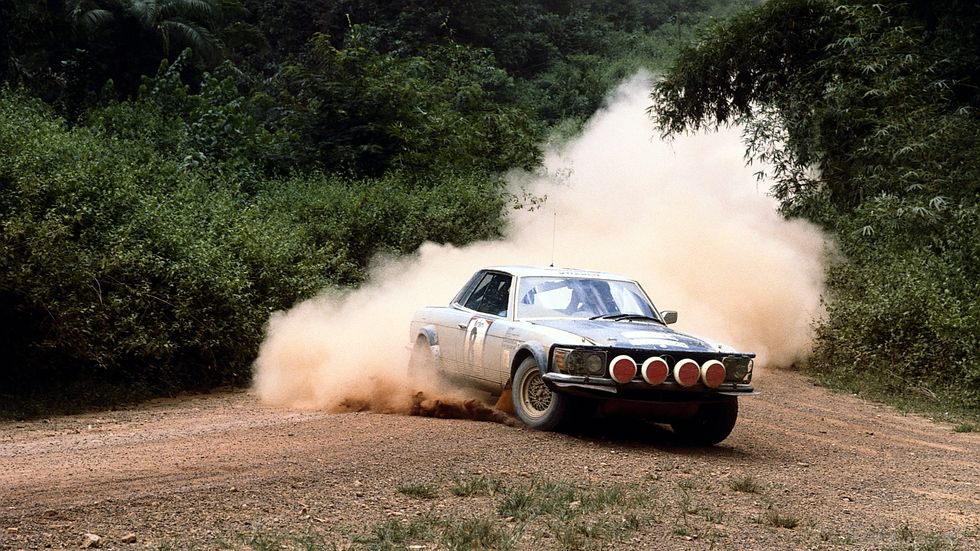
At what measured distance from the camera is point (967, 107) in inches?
789

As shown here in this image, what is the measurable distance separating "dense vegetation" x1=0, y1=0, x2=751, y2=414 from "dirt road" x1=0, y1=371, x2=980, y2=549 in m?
2.50

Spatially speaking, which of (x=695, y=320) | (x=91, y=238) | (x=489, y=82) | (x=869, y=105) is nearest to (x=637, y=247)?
(x=695, y=320)

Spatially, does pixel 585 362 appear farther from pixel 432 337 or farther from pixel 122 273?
pixel 122 273

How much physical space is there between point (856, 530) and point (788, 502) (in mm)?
716

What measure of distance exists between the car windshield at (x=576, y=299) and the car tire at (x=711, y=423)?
1.24m

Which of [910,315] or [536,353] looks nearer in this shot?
[536,353]

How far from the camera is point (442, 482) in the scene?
7.34 meters

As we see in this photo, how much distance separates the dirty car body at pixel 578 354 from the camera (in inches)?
350

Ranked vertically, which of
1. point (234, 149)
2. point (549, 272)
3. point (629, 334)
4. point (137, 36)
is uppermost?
point (137, 36)

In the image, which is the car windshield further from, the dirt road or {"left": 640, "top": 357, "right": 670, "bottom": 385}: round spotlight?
{"left": 640, "top": 357, "right": 670, "bottom": 385}: round spotlight

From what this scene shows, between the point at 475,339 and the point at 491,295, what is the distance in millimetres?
597

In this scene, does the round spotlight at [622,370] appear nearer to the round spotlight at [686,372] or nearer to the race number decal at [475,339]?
the round spotlight at [686,372]

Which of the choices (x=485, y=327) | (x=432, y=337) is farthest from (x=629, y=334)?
(x=432, y=337)

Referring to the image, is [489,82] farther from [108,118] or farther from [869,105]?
[869,105]
